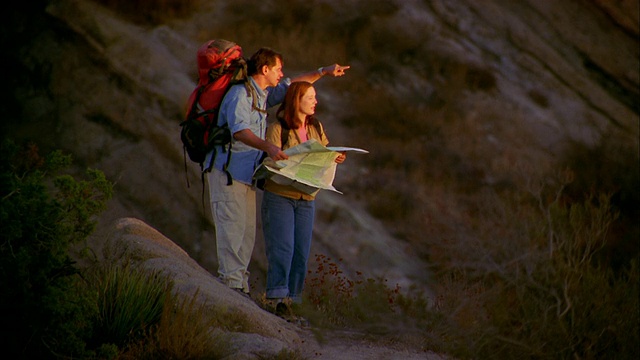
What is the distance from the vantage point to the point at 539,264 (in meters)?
9.48

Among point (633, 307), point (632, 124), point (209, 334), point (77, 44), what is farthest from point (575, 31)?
point (209, 334)

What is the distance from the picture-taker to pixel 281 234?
704cm

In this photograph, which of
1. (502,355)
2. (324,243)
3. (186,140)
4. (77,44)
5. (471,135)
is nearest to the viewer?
(186,140)

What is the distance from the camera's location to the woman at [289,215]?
7.04m

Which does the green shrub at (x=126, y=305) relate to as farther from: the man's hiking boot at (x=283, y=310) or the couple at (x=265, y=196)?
the man's hiking boot at (x=283, y=310)

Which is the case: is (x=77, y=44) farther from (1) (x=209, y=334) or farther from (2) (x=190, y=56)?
(1) (x=209, y=334)

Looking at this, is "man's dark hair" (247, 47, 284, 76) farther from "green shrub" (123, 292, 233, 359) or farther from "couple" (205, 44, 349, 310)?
"green shrub" (123, 292, 233, 359)

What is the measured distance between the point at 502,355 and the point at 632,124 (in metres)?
6.68

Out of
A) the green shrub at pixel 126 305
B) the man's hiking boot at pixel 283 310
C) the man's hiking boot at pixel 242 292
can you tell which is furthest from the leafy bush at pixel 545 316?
the green shrub at pixel 126 305

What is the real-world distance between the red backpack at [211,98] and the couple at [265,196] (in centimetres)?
7

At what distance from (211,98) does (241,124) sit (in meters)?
0.40

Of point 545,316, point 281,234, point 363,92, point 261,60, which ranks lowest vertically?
point 363,92

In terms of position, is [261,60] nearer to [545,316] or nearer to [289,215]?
[289,215]

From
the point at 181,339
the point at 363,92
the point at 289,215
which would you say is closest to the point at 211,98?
the point at 289,215
